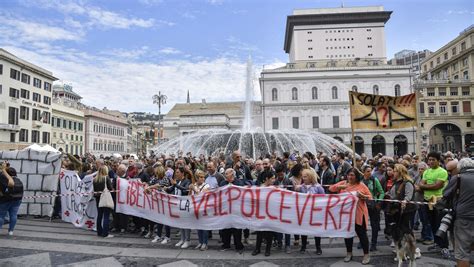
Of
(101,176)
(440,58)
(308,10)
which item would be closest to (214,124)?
(308,10)

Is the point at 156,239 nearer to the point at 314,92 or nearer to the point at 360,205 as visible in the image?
the point at 360,205

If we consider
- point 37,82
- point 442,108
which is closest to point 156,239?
point 37,82

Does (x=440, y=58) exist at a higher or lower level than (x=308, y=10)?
lower

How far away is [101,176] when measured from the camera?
811 cm

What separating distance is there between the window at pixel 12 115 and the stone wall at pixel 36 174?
136 ft

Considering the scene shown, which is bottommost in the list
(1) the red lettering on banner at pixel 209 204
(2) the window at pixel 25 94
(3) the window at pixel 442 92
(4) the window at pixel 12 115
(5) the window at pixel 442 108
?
(1) the red lettering on banner at pixel 209 204

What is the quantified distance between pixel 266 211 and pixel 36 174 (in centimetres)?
774

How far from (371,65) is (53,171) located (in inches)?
2526

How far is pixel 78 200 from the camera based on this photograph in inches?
356

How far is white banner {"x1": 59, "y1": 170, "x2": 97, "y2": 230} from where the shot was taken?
8734mm

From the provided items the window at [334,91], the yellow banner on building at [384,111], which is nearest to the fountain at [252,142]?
the yellow banner on building at [384,111]

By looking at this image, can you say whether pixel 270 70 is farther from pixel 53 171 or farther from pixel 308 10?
pixel 53 171

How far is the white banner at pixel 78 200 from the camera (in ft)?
28.7

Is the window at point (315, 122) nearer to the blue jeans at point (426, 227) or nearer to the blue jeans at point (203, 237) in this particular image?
the blue jeans at point (426, 227)
